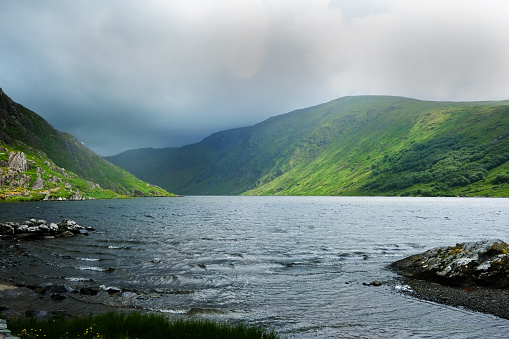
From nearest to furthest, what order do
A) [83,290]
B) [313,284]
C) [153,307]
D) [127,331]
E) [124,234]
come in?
[127,331], [153,307], [83,290], [313,284], [124,234]

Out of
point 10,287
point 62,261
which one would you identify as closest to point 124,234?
point 62,261

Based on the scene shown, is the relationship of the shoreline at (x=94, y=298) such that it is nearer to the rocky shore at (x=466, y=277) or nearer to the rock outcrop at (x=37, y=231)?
the rocky shore at (x=466, y=277)

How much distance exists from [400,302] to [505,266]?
33.8 ft

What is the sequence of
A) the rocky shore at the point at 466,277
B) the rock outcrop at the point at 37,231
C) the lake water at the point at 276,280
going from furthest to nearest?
the rock outcrop at the point at 37,231
the rocky shore at the point at 466,277
the lake water at the point at 276,280

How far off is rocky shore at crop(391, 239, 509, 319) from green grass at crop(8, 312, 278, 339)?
49.5 ft

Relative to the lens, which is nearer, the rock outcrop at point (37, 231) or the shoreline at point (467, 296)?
the shoreline at point (467, 296)

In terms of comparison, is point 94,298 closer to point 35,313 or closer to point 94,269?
point 35,313

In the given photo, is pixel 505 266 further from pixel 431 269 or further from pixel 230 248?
pixel 230 248

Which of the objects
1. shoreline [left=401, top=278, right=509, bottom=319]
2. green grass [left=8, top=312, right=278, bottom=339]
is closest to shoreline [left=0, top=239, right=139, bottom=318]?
green grass [left=8, top=312, right=278, bottom=339]

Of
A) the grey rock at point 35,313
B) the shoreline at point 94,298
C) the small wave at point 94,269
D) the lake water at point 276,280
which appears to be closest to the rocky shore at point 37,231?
the lake water at point 276,280

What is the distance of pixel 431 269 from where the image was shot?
85.9ft

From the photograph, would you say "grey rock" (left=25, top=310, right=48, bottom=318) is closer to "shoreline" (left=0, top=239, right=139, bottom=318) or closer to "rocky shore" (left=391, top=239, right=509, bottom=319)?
"shoreline" (left=0, top=239, right=139, bottom=318)

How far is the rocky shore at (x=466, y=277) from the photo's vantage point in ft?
65.0

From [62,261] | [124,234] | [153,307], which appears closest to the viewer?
[153,307]
